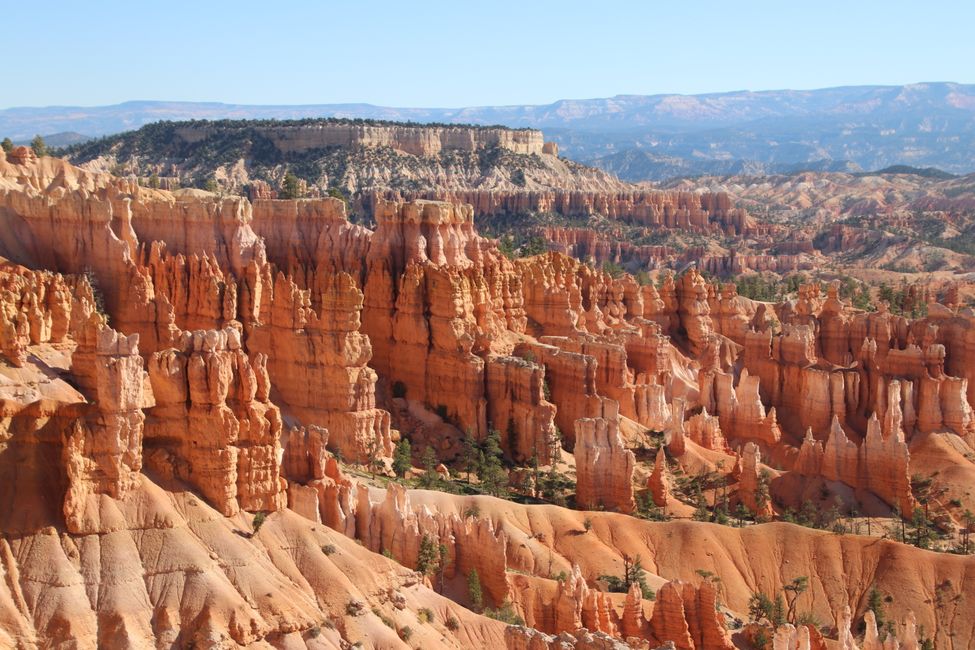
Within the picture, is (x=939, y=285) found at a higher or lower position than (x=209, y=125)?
lower

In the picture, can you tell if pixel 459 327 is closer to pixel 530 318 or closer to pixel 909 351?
pixel 530 318

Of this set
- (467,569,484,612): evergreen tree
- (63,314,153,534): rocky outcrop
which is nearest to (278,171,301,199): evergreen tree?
(467,569,484,612): evergreen tree

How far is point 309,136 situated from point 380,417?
12062 cm

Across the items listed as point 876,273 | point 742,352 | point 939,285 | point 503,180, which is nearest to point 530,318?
point 742,352

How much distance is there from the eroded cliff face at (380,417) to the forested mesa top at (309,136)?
95469mm

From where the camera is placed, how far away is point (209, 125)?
7092 inches

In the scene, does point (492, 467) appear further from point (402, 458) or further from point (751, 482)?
point (751, 482)

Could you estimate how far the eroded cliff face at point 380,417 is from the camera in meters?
34.1

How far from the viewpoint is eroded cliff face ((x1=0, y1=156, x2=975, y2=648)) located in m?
34.1

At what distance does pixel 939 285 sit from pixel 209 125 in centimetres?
10086

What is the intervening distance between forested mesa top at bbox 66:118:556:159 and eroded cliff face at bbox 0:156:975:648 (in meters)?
95.5

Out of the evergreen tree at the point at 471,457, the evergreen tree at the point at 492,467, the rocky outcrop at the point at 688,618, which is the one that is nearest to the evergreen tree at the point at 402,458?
the evergreen tree at the point at 471,457

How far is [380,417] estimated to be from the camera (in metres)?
57.3

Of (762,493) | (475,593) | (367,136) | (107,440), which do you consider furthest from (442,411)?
(367,136)
